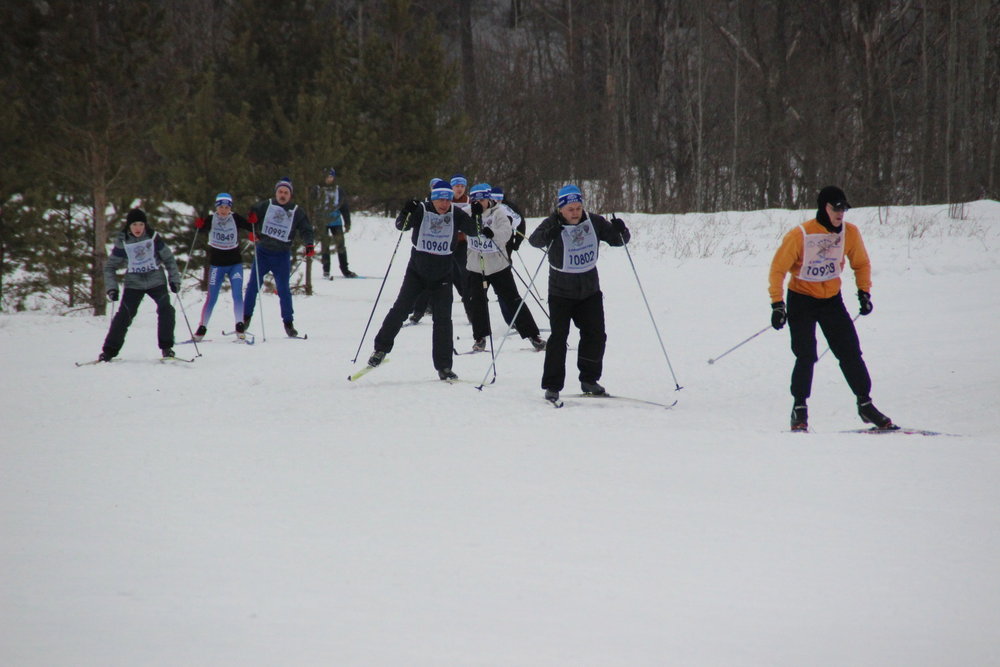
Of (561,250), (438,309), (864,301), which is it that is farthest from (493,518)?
(438,309)

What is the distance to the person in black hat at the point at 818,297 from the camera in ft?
21.0

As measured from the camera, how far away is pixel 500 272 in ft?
33.7

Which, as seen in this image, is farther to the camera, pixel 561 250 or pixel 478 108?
pixel 478 108

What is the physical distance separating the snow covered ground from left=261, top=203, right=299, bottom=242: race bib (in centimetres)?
254

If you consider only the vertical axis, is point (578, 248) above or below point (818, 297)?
above

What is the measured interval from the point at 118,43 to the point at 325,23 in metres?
7.70

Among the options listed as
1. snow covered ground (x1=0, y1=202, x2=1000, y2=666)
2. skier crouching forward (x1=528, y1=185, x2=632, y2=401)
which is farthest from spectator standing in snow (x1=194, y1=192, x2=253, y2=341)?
skier crouching forward (x1=528, y1=185, x2=632, y2=401)

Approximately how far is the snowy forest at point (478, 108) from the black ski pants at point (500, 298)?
602 centimetres

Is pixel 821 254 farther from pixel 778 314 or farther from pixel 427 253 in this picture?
pixel 427 253

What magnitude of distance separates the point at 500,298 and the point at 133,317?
3910 millimetres

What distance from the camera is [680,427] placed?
6.64m

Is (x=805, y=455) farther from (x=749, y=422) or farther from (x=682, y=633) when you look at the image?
(x=682, y=633)

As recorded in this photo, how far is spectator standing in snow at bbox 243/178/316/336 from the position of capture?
11461 millimetres

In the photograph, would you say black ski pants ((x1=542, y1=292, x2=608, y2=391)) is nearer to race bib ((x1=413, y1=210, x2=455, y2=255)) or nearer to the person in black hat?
race bib ((x1=413, y1=210, x2=455, y2=255))
